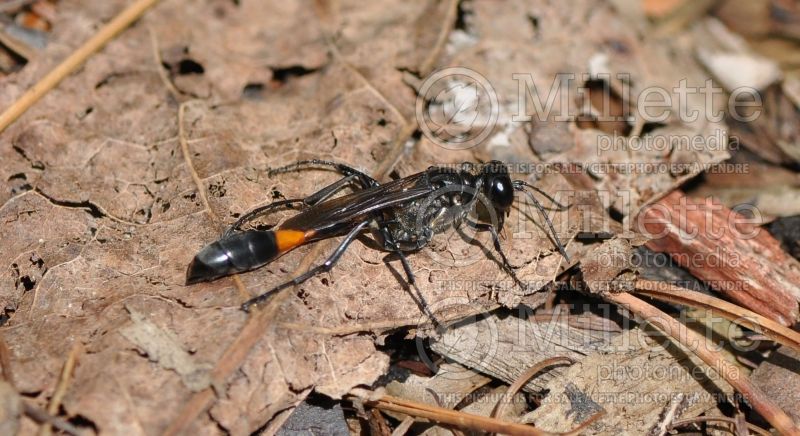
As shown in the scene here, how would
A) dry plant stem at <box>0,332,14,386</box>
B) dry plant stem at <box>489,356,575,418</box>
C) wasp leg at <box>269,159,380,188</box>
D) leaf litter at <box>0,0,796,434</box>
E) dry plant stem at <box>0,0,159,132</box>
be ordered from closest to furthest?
dry plant stem at <box>0,332,14,386</box> < leaf litter at <box>0,0,796,434</box> < dry plant stem at <box>489,356,575,418</box> < wasp leg at <box>269,159,380,188</box> < dry plant stem at <box>0,0,159,132</box>

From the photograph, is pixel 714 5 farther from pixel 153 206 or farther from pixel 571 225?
pixel 153 206

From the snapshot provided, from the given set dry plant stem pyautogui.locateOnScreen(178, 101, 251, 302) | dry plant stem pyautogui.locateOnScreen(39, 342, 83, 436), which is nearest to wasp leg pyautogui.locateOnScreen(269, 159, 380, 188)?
dry plant stem pyautogui.locateOnScreen(178, 101, 251, 302)

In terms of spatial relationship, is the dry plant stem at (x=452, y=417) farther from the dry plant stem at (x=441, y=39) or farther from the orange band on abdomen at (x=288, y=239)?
the dry plant stem at (x=441, y=39)

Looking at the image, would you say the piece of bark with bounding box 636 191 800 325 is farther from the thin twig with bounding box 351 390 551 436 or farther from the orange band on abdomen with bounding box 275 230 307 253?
the orange band on abdomen with bounding box 275 230 307 253

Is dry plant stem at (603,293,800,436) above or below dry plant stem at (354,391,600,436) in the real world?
above

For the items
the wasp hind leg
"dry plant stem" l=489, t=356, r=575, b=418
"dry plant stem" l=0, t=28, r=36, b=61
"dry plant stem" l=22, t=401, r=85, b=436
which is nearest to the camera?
"dry plant stem" l=22, t=401, r=85, b=436

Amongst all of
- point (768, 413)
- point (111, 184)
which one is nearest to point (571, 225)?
point (768, 413)
